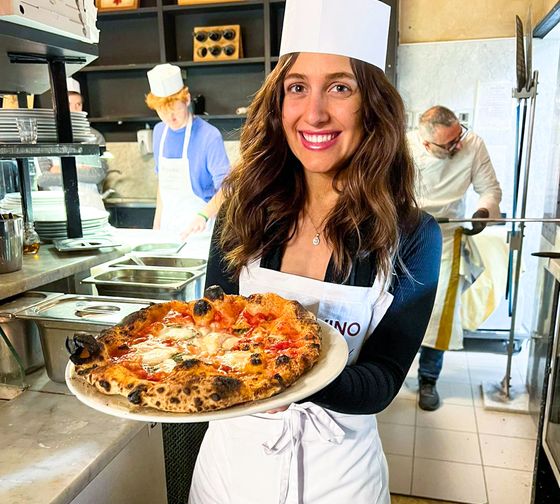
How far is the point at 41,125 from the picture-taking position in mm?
1678

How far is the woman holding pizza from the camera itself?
1.06 m

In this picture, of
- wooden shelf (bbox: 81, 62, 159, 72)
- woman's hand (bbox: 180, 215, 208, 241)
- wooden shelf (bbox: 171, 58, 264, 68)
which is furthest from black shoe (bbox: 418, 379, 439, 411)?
wooden shelf (bbox: 81, 62, 159, 72)

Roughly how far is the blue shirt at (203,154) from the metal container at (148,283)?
1.26 m

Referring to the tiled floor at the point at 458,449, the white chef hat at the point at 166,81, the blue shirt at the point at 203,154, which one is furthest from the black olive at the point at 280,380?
the white chef hat at the point at 166,81

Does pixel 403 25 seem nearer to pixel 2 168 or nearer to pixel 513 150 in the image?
pixel 513 150

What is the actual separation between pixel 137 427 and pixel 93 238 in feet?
3.15

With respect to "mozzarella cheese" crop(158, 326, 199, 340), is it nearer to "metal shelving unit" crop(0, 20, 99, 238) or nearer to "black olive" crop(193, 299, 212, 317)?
"black olive" crop(193, 299, 212, 317)

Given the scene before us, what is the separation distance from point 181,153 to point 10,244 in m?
1.81

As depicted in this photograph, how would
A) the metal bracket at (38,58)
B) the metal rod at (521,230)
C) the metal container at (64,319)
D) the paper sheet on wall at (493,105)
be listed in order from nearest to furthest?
the metal container at (64,319) < the metal bracket at (38,58) < the metal rod at (521,230) < the paper sheet on wall at (493,105)

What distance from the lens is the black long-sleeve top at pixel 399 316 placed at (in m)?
0.97

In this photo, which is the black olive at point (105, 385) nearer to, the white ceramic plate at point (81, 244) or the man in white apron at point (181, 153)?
the white ceramic plate at point (81, 244)

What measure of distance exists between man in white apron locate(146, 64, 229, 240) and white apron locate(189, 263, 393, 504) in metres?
1.90

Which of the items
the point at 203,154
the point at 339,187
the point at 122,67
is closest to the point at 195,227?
the point at 203,154

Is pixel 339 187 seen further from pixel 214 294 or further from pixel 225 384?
pixel 225 384
